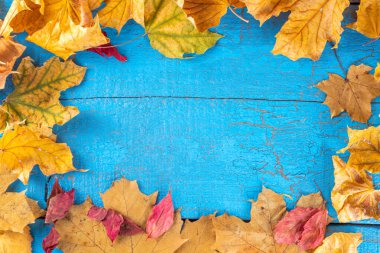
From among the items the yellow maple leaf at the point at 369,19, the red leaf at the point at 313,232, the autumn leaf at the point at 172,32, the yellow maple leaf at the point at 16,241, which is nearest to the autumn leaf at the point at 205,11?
the autumn leaf at the point at 172,32

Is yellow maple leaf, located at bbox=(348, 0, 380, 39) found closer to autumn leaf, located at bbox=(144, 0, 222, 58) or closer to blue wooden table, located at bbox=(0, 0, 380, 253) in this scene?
blue wooden table, located at bbox=(0, 0, 380, 253)

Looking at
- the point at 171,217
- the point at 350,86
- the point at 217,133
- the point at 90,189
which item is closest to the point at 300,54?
the point at 350,86

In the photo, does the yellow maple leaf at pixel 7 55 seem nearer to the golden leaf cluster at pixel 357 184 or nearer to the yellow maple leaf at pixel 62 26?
the yellow maple leaf at pixel 62 26

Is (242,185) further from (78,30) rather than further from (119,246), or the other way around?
(78,30)

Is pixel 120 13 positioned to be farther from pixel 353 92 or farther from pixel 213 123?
pixel 353 92

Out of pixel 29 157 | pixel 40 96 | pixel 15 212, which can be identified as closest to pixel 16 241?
pixel 15 212

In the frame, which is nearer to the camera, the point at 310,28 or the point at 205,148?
the point at 310,28
